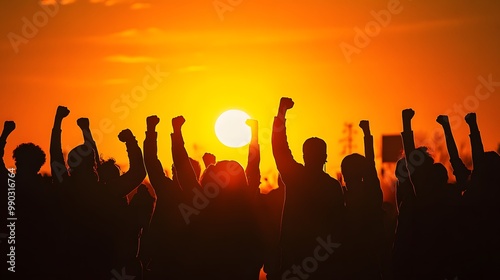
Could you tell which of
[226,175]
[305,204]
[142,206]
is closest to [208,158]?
[142,206]

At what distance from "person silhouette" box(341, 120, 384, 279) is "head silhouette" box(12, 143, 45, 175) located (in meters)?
2.95

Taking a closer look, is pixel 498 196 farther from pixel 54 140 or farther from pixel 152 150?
pixel 54 140

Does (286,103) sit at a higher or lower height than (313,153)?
higher

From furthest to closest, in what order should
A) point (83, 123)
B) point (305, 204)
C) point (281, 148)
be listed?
point (83, 123) → point (305, 204) → point (281, 148)

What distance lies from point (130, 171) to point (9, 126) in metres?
1.37

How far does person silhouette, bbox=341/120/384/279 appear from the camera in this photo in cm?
1054

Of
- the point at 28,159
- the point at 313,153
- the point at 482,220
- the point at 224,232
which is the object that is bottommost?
the point at 482,220

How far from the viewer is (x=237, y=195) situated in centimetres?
1017

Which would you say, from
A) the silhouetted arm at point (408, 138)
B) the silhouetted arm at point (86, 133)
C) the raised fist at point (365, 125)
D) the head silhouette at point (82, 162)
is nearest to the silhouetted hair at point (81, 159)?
the head silhouette at point (82, 162)

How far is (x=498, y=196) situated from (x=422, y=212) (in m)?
0.75

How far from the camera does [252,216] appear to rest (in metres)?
10.4

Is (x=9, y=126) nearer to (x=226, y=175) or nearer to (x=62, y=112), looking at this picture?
(x=62, y=112)

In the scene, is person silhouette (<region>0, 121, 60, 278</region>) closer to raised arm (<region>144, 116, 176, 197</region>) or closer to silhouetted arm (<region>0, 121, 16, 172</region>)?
silhouetted arm (<region>0, 121, 16, 172</region>)

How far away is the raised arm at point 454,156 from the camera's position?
1170 cm
